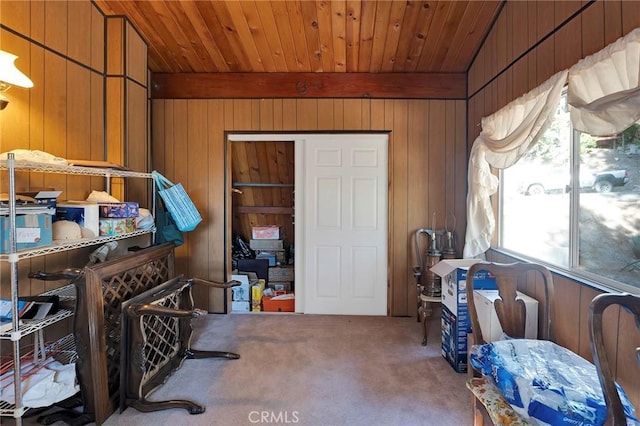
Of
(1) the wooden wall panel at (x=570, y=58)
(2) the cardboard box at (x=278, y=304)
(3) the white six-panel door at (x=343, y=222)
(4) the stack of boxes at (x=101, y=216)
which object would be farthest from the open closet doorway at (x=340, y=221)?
(4) the stack of boxes at (x=101, y=216)

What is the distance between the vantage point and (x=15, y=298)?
1.53m

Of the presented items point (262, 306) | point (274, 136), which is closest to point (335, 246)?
point (262, 306)

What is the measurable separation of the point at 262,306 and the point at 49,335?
6.30ft

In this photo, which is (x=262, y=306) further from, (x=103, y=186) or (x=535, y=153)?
(x=535, y=153)

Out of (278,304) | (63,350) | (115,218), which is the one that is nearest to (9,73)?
(115,218)

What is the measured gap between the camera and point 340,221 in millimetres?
3490

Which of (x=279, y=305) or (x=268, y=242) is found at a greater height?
(x=268, y=242)

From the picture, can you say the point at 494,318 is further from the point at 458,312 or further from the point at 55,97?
Result: the point at 55,97

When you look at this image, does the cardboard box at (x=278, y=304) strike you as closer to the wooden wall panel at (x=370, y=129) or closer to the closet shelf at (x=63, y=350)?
the wooden wall panel at (x=370, y=129)

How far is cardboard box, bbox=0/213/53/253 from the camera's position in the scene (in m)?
1.54

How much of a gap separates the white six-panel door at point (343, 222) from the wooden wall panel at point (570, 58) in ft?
3.96

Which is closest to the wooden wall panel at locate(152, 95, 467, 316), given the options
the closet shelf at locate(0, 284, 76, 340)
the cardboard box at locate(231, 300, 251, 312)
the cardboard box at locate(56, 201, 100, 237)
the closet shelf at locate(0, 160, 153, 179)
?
→ the cardboard box at locate(231, 300, 251, 312)

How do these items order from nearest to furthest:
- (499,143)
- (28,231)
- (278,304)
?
(28,231)
(499,143)
(278,304)

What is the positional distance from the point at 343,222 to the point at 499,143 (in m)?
1.67
